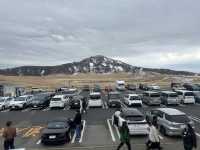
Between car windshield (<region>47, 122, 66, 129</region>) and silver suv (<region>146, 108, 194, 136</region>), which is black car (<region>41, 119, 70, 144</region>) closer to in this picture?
car windshield (<region>47, 122, 66, 129</region>)

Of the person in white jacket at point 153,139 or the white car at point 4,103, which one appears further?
the white car at point 4,103

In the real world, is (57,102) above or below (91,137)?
above

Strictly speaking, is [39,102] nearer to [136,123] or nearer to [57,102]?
[57,102]

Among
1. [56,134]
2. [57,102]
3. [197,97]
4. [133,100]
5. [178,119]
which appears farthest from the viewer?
[197,97]

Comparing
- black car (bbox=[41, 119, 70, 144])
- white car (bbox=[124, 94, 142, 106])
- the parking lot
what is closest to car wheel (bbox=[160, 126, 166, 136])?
the parking lot

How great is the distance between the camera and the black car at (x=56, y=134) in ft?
80.3

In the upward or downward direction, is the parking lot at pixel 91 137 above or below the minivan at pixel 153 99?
below

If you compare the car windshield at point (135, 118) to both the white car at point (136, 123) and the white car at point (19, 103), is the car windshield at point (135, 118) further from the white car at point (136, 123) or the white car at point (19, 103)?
the white car at point (19, 103)

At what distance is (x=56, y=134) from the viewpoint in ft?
80.6

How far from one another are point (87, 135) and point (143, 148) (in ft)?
20.0

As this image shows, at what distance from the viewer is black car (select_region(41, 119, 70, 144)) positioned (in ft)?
80.3

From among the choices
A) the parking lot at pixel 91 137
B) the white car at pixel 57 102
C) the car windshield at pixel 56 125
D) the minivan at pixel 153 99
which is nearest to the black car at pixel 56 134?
the car windshield at pixel 56 125

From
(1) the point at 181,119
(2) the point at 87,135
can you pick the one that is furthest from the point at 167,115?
(2) the point at 87,135

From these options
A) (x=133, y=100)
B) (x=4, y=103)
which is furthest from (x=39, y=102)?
(x=133, y=100)
